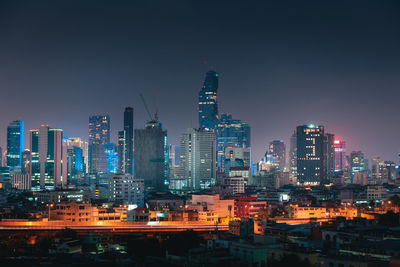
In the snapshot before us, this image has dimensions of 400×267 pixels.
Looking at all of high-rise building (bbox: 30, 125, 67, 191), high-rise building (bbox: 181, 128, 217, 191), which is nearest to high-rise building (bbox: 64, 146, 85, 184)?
high-rise building (bbox: 30, 125, 67, 191)

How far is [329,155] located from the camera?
165 metres

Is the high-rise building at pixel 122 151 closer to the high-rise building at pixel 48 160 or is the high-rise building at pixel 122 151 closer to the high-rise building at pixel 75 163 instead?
the high-rise building at pixel 75 163

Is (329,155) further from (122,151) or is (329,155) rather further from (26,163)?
(26,163)

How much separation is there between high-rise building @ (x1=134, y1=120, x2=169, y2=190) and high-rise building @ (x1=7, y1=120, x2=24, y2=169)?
34.2 meters

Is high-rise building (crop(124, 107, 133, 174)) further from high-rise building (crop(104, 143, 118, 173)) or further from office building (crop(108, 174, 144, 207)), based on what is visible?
office building (crop(108, 174, 144, 207))

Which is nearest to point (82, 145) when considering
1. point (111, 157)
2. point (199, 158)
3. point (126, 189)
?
point (111, 157)

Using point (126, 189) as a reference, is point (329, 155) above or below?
above

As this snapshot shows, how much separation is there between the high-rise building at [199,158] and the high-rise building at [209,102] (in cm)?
5296

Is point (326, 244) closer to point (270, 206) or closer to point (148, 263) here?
point (148, 263)

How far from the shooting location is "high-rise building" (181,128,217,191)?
132 m

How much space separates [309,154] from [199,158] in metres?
29.9

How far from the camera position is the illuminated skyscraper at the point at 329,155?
161275 mm

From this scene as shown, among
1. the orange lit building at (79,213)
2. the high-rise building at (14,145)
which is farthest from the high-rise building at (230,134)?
the orange lit building at (79,213)

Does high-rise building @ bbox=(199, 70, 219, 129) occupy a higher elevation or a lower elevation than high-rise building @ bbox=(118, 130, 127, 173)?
higher
